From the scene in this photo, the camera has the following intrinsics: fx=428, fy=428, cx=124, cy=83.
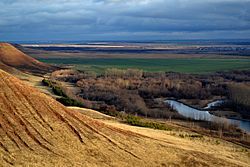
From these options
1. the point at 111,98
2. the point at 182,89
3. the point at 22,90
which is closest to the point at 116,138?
the point at 22,90

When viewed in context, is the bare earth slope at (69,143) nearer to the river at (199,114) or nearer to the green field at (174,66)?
the river at (199,114)

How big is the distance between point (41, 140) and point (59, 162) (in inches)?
114

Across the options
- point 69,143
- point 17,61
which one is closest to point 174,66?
point 17,61

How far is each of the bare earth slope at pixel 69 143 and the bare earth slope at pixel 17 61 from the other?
7733 cm

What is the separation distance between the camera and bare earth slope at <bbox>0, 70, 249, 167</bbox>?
24380mm

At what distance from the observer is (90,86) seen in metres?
85.8

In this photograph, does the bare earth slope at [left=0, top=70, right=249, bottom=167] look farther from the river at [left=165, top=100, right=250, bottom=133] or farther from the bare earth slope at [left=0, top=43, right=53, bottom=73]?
the bare earth slope at [left=0, top=43, right=53, bottom=73]

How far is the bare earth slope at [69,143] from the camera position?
24380 mm

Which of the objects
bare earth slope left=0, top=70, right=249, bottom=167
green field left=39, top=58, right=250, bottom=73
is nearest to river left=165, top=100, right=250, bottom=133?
bare earth slope left=0, top=70, right=249, bottom=167

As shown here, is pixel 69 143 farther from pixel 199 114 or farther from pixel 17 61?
pixel 17 61

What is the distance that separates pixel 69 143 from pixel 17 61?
87.2 m

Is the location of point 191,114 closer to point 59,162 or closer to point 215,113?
point 215,113

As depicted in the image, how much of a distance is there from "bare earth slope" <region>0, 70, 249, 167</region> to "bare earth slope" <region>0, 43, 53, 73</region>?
7733 cm

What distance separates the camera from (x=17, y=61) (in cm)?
10962
